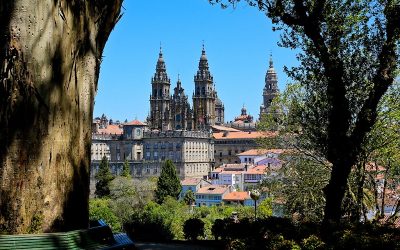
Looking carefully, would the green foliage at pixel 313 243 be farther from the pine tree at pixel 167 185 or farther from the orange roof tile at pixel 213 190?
the orange roof tile at pixel 213 190

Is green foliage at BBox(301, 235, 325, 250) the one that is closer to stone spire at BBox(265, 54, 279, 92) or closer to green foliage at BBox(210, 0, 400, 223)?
green foliage at BBox(210, 0, 400, 223)

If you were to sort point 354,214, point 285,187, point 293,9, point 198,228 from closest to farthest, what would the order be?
point 293,9, point 198,228, point 354,214, point 285,187

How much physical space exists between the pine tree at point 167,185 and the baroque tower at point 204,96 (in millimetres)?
39435

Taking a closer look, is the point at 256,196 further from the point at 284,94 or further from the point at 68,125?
the point at 68,125

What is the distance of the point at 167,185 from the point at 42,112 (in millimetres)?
50362

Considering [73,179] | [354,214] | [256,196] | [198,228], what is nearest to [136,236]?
[198,228]

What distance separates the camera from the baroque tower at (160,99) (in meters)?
93.7

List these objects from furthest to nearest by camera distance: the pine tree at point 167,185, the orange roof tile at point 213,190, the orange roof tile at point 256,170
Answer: the orange roof tile at point 256,170, the orange roof tile at point 213,190, the pine tree at point 167,185

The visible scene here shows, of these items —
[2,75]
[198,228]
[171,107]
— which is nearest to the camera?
[2,75]

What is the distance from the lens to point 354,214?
12180mm

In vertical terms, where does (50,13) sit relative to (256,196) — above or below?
above

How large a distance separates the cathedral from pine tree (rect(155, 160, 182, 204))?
36.7 m

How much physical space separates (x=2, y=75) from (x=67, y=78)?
12.8 inches

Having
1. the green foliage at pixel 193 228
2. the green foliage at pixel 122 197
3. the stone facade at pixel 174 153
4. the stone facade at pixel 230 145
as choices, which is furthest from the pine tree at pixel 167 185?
the stone facade at pixel 230 145
